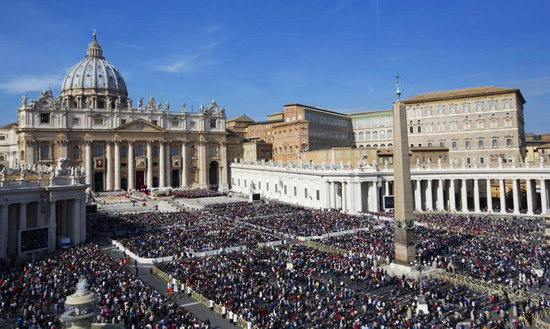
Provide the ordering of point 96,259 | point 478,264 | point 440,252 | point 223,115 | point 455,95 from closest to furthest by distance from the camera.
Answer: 1. point 478,264
2. point 96,259
3. point 440,252
4. point 455,95
5. point 223,115

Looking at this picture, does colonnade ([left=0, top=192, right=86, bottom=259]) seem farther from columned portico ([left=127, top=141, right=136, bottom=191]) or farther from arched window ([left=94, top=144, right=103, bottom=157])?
arched window ([left=94, top=144, right=103, bottom=157])

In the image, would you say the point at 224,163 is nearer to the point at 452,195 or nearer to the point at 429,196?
the point at 429,196

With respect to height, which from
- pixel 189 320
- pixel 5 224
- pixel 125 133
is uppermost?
pixel 125 133

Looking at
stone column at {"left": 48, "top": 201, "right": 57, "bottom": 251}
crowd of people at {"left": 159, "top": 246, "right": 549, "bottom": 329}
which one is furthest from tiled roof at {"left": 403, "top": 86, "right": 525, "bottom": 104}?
stone column at {"left": 48, "top": 201, "right": 57, "bottom": 251}

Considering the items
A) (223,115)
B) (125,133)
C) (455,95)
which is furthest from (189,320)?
(223,115)

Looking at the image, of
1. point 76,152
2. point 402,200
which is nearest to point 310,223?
point 402,200

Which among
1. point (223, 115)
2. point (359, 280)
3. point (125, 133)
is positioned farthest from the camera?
point (223, 115)

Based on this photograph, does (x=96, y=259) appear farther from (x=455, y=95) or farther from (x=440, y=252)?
(x=455, y=95)

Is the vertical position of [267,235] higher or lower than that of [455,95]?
lower
